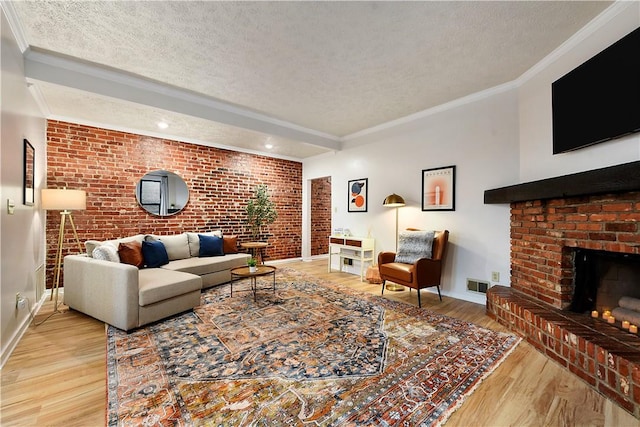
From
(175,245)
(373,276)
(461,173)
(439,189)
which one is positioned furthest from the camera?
(373,276)

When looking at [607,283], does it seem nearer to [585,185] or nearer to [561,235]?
[561,235]

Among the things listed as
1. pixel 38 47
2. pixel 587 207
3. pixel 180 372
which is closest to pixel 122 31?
pixel 38 47

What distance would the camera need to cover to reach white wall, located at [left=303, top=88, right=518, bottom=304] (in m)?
3.35

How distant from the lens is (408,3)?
2041 millimetres

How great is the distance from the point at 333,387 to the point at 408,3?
283 cm

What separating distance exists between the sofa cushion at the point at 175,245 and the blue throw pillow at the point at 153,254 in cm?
26

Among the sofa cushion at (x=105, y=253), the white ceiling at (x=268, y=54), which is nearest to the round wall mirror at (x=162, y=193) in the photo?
the white ceiling at (x=268, y=54)

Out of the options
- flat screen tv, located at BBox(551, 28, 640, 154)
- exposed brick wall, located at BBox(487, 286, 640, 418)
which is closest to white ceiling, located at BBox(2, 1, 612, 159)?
flat screen tv, located at BBox(551, 28, 640, 154)

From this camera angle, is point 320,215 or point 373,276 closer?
point 373,276

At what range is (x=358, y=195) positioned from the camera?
5277 mm

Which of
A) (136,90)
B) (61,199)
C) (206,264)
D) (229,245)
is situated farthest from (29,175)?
(229,245)

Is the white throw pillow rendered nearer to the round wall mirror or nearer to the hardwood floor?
the hardwood floor

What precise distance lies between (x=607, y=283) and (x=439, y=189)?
2056 millimetres

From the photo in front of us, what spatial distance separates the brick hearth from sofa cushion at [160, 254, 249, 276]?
3681 millimetres
